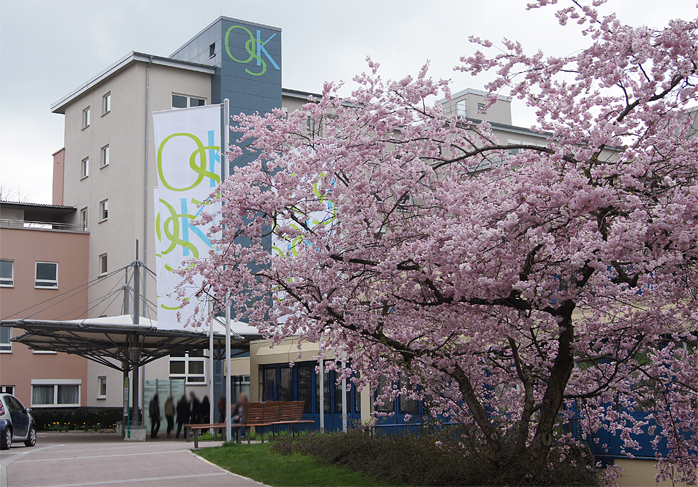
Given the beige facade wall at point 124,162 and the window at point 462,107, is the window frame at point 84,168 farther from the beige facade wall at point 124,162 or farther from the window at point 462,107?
the window at point 462,107

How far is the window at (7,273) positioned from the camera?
111ft

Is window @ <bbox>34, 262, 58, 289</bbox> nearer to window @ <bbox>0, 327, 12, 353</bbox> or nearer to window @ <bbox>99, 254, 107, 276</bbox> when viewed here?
window @ <bbox>99, 254, 107, 276</bbox>

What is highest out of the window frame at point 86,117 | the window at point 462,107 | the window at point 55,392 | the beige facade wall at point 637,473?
the window at point 462,107

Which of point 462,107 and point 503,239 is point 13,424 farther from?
point 462,107

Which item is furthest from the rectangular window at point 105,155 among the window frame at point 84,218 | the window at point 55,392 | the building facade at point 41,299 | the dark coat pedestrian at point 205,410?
the dark coat pedestrian at point 205,410

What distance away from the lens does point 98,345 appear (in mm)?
24594

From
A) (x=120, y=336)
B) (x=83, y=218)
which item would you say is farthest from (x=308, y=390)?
(x=83, y=218)

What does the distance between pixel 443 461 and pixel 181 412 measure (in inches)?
544

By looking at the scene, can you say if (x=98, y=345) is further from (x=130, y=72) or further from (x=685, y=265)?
(x=685, y=265)

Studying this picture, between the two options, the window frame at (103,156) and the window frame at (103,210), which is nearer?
the window frame at (103,210)

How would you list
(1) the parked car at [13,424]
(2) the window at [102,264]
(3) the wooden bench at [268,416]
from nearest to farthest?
(1) the parked car at [13,424], (3) the wooden bench at [268,416], (2) the window at [102,264]

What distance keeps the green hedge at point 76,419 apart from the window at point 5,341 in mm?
3528

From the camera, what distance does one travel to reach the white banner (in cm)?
1852

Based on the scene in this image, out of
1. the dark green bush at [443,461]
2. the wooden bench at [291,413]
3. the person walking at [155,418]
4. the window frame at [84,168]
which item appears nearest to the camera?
the dark green bush at [443,461]
